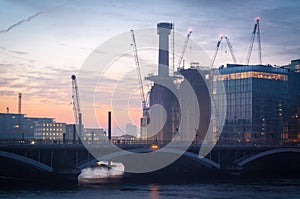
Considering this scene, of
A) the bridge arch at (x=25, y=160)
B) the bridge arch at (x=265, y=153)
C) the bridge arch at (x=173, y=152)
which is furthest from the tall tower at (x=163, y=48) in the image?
the bridge arch at (x=25, y=160)

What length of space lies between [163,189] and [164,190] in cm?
119

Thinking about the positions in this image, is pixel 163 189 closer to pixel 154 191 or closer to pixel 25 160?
pixel 154 191

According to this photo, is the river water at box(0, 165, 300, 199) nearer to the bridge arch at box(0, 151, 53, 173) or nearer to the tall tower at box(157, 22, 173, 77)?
the bridge arch at box(0, 151, 53, 173)

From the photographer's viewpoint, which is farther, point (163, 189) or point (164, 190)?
point (163, 189)

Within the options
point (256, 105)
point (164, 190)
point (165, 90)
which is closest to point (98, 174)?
point (164, 190)

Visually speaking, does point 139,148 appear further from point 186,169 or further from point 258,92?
point 258,92

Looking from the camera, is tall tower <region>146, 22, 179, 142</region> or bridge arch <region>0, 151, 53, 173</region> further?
tall tower <region>146, 22, 179, 142</region>

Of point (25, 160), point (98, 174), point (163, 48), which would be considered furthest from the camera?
point (163, 48)

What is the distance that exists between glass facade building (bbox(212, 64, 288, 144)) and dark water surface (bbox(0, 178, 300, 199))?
178 feet

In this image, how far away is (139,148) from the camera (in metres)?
87.4

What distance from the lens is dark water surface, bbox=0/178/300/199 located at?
2650 inches

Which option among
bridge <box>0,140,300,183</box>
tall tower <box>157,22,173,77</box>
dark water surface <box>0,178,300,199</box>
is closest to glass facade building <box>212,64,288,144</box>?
bridge <box>0,140,300,183</box>

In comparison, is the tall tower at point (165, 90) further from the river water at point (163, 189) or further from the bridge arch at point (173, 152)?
the river water at point (163, 189)

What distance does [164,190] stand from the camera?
7381cm
